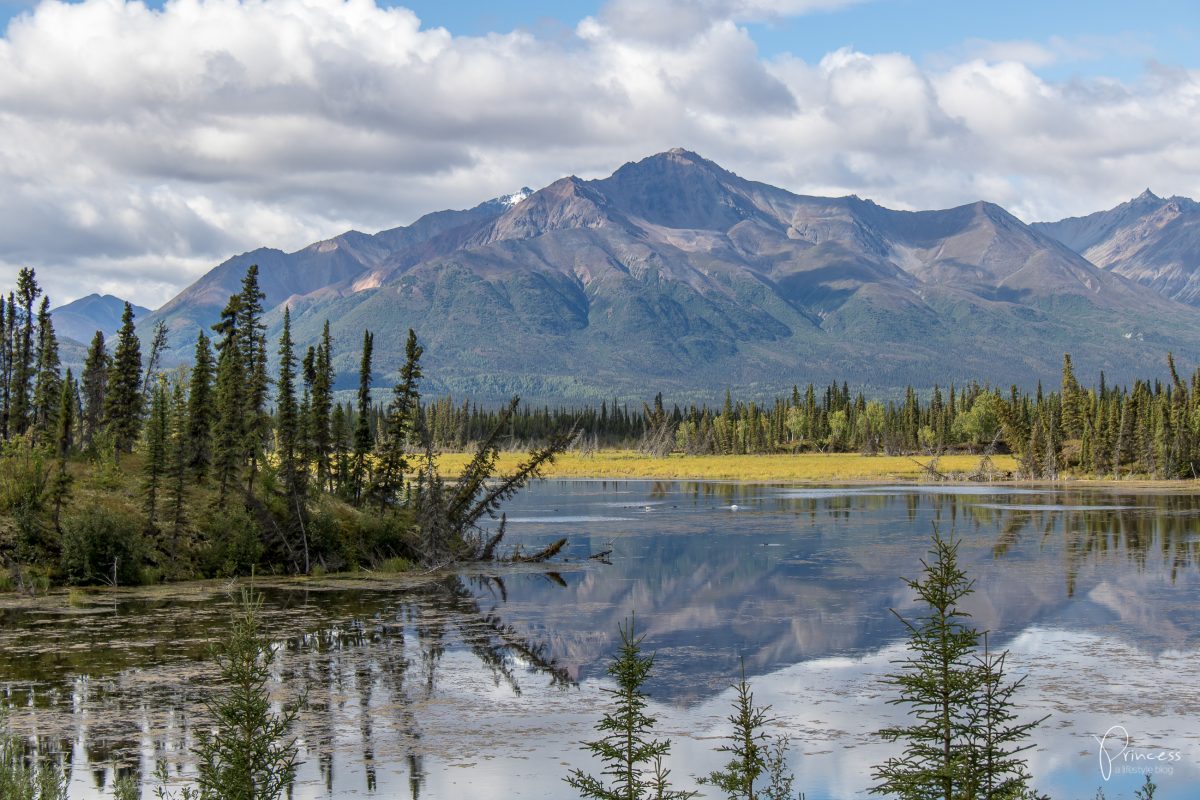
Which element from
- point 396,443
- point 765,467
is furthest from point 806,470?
point 396,443

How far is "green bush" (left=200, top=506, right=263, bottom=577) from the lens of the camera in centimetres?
4497

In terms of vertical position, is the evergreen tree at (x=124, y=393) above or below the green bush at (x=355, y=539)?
A: above

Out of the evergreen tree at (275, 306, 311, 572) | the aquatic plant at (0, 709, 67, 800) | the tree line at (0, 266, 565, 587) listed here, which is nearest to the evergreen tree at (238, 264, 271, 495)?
the tree line at (0, 266, 565, 587)

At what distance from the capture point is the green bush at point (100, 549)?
135 feet

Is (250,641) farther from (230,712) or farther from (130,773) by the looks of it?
(130,773)

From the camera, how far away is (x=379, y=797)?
63.9 ft

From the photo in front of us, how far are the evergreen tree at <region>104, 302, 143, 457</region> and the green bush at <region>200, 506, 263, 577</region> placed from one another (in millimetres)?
8672

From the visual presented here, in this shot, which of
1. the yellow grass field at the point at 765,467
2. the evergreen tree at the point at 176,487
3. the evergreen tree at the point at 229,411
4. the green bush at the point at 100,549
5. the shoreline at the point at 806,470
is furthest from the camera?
the yellow grass field at the point at 765,467

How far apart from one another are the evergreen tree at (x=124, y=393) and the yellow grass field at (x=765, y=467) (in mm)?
79340

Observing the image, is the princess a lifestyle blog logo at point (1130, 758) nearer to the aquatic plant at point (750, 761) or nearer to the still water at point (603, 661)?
the still water at point (603, 661)

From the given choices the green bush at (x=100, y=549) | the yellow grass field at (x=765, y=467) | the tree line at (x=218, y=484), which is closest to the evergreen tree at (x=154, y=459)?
the tree line at (x=218, y=484)

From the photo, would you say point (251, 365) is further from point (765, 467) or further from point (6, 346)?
point (765, 467)

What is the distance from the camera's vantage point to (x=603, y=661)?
30.6 metres

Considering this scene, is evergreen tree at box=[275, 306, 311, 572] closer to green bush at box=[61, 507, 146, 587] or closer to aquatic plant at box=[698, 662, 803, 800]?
green bush at box=[61, 507, 146, 587]
